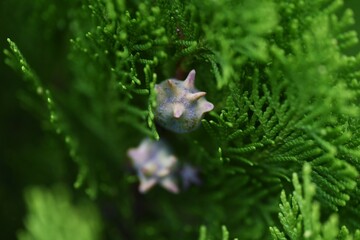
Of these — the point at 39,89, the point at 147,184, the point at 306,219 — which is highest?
the point at 39,89

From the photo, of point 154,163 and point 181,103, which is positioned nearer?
point 181,103

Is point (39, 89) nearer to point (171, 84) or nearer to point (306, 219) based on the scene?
point (171, 84)

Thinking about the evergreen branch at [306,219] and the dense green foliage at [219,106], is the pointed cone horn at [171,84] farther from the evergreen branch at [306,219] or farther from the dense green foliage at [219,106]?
the evergreen branch at [306,219]

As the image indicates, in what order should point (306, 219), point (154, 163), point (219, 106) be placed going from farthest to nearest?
point (154, 163) < point (219, 106) < point (306, 219)

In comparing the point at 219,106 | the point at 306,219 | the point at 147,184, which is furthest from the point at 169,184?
the point at 306,219

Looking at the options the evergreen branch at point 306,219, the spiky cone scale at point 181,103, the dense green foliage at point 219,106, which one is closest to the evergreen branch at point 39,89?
the dense green foliage at point 219,106

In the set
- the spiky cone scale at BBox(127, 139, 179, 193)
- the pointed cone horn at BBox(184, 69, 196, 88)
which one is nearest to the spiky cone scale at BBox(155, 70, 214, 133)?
the pointed cone horn at BBox(184, 69, 196, 88)

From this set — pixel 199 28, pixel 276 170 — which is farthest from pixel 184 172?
pixel 199 28

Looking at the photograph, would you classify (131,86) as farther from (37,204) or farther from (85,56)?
(37,204)
